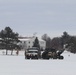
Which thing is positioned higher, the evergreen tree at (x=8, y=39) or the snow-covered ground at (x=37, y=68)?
the evergreen tree at (x=8, y=39)

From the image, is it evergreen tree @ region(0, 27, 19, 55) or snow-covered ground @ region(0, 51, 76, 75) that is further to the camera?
evergreen tree @ region(0, 27, 19, 55)

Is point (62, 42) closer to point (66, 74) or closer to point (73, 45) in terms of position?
point (73, 45)

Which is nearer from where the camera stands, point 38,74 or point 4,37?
point 38,74

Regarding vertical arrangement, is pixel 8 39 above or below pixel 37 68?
above

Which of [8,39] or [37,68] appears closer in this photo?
[37,68]

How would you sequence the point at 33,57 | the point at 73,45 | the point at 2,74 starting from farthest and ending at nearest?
the point at 73,45 < the point at 33,57 < the point at 2,74

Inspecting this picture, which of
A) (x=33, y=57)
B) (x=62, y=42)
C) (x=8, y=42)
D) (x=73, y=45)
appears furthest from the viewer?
(x=62, y=42)

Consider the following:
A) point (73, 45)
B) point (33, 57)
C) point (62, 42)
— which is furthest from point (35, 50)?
point (62, 42)

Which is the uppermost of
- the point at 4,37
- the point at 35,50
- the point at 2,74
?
the point at 4,37

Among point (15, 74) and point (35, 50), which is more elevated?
point (35, 50)

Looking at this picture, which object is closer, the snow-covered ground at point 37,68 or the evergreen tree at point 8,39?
the snow-covered ground at point 37,68

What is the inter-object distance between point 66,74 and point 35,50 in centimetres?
3420

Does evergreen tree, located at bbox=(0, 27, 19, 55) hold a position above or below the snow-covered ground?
above

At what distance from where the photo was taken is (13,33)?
97.0m
